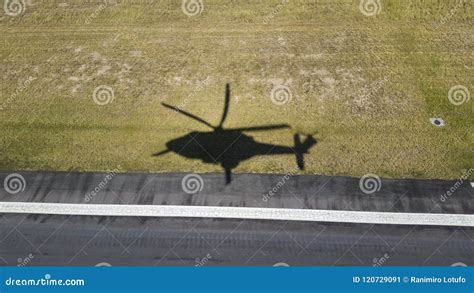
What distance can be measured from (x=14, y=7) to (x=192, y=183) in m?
21.4

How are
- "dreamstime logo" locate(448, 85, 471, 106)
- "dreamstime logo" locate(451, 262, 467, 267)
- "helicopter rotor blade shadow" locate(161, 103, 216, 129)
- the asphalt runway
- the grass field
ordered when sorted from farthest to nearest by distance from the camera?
"dreamstime logo" locate(448, 85, 471, 106) → "helicopter rotor blade shadow" locate(161, 103, 216, 129) → the grass field → the asphalt runway → "dreamstime logo" locate(451, 262, 467, 267)

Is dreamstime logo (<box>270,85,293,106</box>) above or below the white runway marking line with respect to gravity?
above

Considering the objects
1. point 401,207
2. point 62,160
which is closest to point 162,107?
point 62,160

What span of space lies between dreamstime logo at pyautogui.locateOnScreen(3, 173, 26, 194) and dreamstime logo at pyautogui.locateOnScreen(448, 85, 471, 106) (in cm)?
2241

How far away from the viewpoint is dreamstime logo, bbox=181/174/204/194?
65.3 ft

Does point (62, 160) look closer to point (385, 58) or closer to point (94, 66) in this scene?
point (94, 66)

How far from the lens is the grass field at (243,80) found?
21.6 meters

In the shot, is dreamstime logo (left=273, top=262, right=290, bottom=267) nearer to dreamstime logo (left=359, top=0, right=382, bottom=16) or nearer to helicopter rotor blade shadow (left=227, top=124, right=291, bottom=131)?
helicopter rotor blade shadow (left=227, top=124, right=291, bottom=131)

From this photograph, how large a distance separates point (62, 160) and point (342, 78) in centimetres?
1584

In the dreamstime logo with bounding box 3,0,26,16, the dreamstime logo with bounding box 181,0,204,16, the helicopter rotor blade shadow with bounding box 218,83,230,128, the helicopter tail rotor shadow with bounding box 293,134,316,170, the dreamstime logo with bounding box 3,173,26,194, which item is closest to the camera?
the dreamstime logo with bounding box 3,173,26,194

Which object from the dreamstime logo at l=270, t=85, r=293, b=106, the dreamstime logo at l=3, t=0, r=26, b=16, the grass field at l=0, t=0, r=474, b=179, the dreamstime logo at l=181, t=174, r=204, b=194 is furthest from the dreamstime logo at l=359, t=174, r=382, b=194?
the dreamstime logo at l=3, t=0, r=26, b=16

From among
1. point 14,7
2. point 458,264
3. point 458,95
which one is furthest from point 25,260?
point 458,95

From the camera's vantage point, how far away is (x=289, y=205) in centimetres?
1919

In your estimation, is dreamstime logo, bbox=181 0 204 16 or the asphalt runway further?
dreamstime logo, bbox=181 0 204 16
